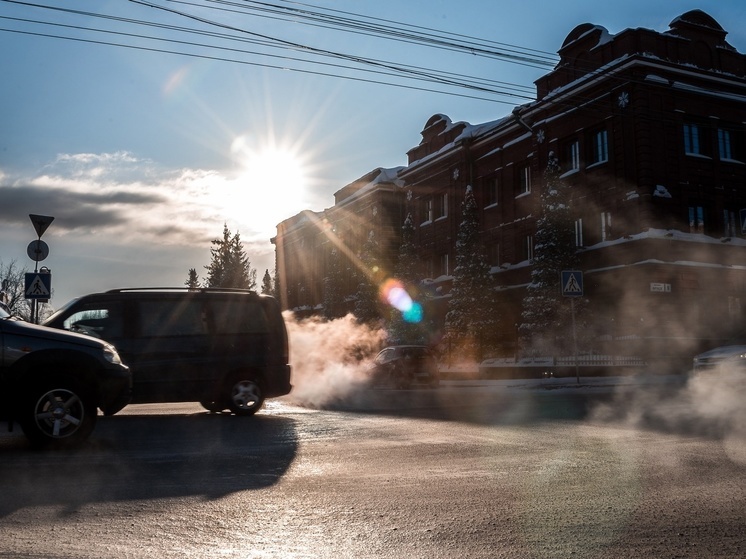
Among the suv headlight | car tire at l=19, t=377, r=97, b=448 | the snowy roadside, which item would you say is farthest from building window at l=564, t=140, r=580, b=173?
car tire at l=19, t=377, r=97, b=448

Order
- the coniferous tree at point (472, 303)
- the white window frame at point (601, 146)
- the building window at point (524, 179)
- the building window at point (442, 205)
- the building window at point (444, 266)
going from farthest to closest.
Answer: the building window at point (442, 205), the building window at point (444, 266), the building window at point (524, 179), the coniferous tree at point (472, 303), the white window frame at point (601, 146)

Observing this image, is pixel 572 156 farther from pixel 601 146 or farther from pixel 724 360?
pixel 724 360

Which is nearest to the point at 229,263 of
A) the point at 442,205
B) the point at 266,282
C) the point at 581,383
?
the point at 266,282

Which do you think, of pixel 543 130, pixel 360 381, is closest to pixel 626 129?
pixel 543 130

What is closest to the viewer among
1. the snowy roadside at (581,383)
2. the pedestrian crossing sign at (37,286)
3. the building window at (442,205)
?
the pedestrian crossing sign at (37,286)

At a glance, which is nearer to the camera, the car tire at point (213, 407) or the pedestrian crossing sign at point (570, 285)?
the car tire at point (213, 407)

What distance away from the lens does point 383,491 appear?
21.0 feet

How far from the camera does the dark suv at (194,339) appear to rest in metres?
12.6

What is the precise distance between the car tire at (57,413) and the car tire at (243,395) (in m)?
4.39

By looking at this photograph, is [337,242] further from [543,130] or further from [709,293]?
[709,293]

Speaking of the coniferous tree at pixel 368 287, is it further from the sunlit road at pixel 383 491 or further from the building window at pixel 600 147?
the sunlit road at pixel 383 491

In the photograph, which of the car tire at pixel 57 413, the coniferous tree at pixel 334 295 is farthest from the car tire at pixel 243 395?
the coniferous tree at pixel 334 295

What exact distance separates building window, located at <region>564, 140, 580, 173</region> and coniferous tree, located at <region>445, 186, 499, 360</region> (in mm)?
5594

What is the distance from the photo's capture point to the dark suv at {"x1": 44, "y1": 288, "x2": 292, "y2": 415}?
12578 millimetres
